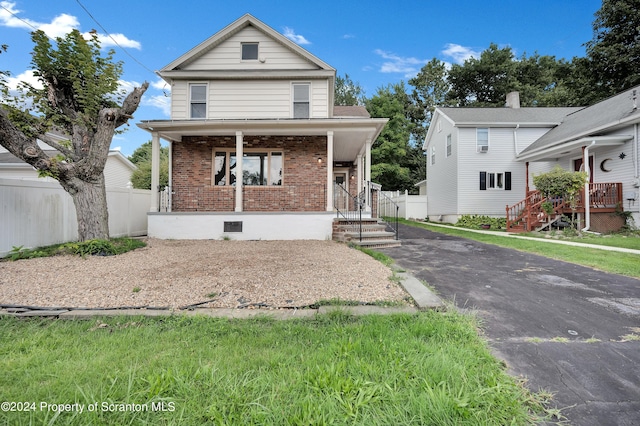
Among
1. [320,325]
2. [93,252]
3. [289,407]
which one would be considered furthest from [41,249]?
[289,407]

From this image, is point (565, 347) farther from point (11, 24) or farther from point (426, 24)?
point (426, 24)

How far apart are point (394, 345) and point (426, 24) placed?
27719 millimetres

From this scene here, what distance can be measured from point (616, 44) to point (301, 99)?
72.7 ft

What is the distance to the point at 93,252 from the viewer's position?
6.08 m

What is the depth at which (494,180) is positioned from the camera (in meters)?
16.5

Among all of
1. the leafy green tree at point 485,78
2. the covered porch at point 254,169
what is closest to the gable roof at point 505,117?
the covered porch at point 254,169

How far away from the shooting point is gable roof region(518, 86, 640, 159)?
10602 millimetres

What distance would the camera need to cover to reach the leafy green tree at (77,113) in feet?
21.9

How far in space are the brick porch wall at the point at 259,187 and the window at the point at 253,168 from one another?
22cm

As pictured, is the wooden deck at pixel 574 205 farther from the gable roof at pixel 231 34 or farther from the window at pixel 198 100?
the window at pixel 198 100

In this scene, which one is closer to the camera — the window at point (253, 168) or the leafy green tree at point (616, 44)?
the window at point (253, 168)

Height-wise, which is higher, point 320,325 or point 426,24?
point 426,24

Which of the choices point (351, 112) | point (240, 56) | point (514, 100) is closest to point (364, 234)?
point (240, 56)

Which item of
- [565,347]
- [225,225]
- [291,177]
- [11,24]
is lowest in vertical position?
[565,347]
